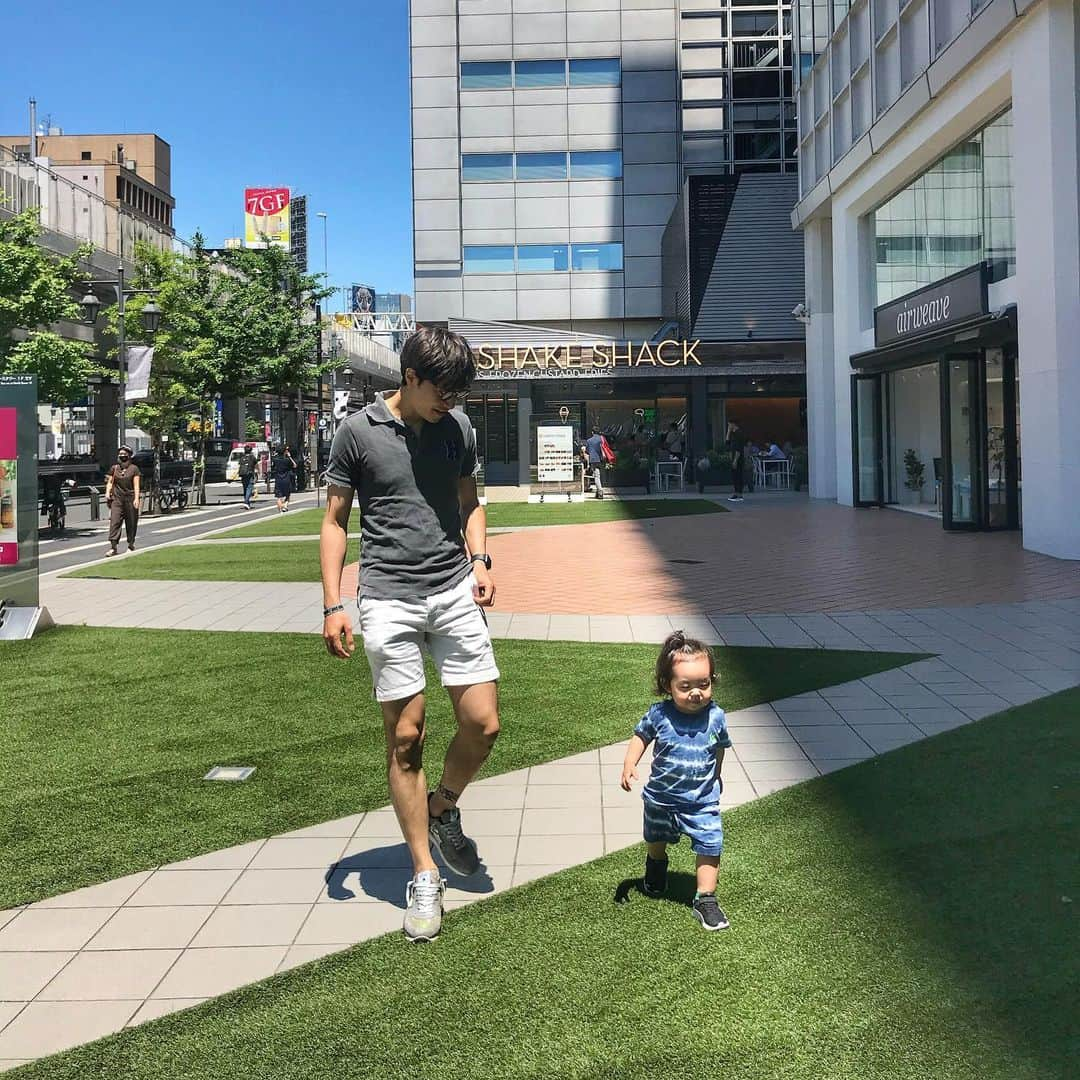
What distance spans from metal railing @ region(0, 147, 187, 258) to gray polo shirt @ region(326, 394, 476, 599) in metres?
33.0

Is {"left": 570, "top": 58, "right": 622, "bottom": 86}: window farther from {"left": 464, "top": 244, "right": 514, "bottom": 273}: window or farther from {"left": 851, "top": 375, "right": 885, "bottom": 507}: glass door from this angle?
{"left": 851, "top": 375, "right": 885, "bottom": 507}: glass door

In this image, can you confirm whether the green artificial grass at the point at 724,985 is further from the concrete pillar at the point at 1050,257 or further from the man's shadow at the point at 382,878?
the concrete pillar at the point at 1050,257

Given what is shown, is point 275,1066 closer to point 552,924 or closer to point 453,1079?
point 453,1079

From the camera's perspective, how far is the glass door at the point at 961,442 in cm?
1859

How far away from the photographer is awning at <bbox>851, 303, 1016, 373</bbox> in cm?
1666

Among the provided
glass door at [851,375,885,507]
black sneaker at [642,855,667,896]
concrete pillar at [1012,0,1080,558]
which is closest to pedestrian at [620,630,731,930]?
black sneaker at [642,855,667,896]

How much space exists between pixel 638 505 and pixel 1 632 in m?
19.7

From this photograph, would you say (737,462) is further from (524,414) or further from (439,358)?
(439,358)

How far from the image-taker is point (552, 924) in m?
4.02

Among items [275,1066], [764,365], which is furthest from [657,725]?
[764,365]

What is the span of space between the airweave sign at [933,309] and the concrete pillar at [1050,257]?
1.82 meters

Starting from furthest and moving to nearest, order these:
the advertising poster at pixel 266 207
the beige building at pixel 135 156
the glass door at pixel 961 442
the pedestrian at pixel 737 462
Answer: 1. the advertising poster at pixel 266 207
2. the beige building at pixel 135 156
3. the pedestrian at pixel 737 462
4. the glass door at pixel 961 442

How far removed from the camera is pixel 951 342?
1866cm

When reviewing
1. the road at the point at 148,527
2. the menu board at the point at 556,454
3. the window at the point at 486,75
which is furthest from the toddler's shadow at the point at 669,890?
the window at the point at 486,75
